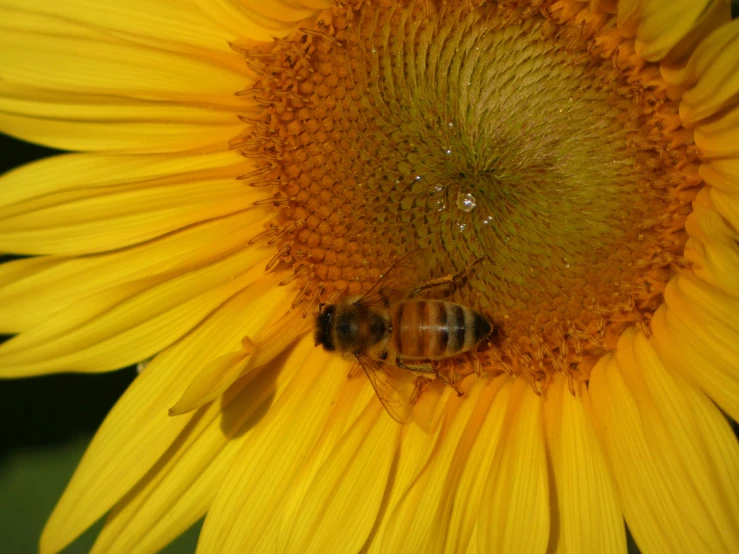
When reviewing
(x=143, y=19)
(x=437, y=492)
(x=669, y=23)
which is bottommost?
(x=437, y=492)

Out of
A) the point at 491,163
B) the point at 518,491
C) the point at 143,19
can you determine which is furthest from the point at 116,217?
the point at 518,491

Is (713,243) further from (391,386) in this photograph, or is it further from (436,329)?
(391,386)

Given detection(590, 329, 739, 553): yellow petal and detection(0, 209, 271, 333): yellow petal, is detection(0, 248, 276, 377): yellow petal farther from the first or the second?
detection(590, 329, 739, 553): yellow petal

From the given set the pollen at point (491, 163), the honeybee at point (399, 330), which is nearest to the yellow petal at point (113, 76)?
the pollen at point (491, 163)

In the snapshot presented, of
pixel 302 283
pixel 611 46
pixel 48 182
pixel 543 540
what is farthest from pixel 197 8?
pixel 543 540

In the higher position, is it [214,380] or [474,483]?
[214,380]

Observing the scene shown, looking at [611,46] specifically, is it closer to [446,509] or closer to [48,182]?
[446,509]

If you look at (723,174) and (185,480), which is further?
(185,480)
